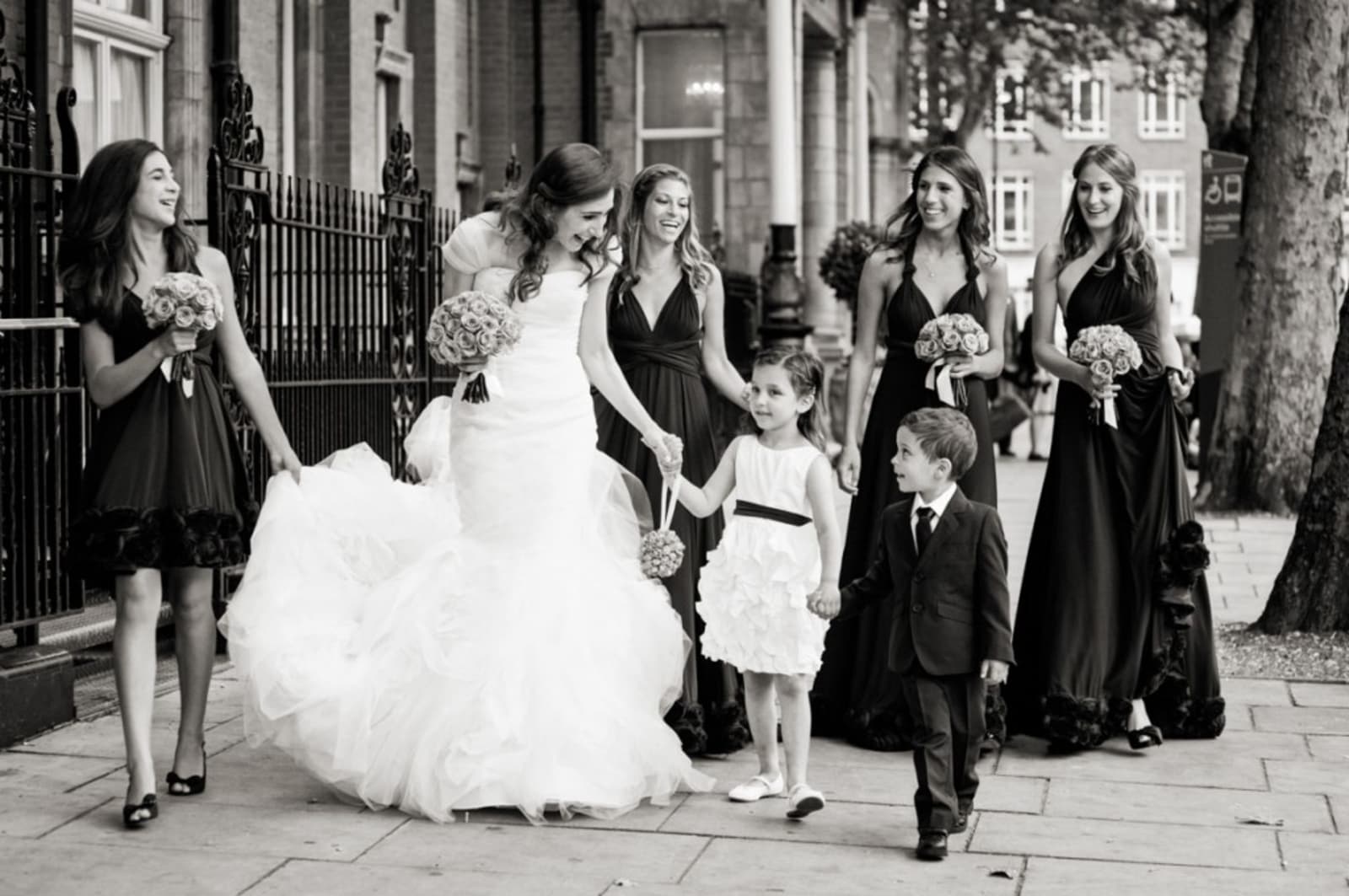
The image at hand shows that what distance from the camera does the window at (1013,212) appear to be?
260ft

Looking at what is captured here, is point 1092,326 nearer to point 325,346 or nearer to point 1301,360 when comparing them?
point 325,346

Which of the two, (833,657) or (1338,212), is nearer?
(833,657)

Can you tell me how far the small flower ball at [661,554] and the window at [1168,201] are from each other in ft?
241

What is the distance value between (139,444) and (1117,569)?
3.44 meters

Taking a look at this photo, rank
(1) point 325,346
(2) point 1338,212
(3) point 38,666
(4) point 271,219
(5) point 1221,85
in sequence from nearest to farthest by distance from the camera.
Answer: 1. (3) point 38,666
2. (4) point 271,219
3. (1) point 325,346
4. (2) point 1338,212
5. (5) point 1221,85

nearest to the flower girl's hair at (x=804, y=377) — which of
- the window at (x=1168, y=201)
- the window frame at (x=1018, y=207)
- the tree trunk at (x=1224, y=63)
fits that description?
the tree trunk at (x=1224, y=63)

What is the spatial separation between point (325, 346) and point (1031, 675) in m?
4.03

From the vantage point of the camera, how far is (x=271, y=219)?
8945 millimetres

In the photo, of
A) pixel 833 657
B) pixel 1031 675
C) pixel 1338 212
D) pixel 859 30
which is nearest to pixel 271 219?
pixel 833 657

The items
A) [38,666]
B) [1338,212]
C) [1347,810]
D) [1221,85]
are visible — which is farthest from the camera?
[1221,85]

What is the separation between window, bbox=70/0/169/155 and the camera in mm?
12547

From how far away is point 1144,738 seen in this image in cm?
711

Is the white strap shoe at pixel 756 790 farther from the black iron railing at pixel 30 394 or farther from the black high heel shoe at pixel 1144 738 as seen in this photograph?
the black iron railing at pixel 30 394

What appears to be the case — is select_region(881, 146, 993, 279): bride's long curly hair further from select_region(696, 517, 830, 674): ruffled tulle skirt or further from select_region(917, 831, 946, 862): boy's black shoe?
select_region(917, 831, 946, 862): boy's black shoe
